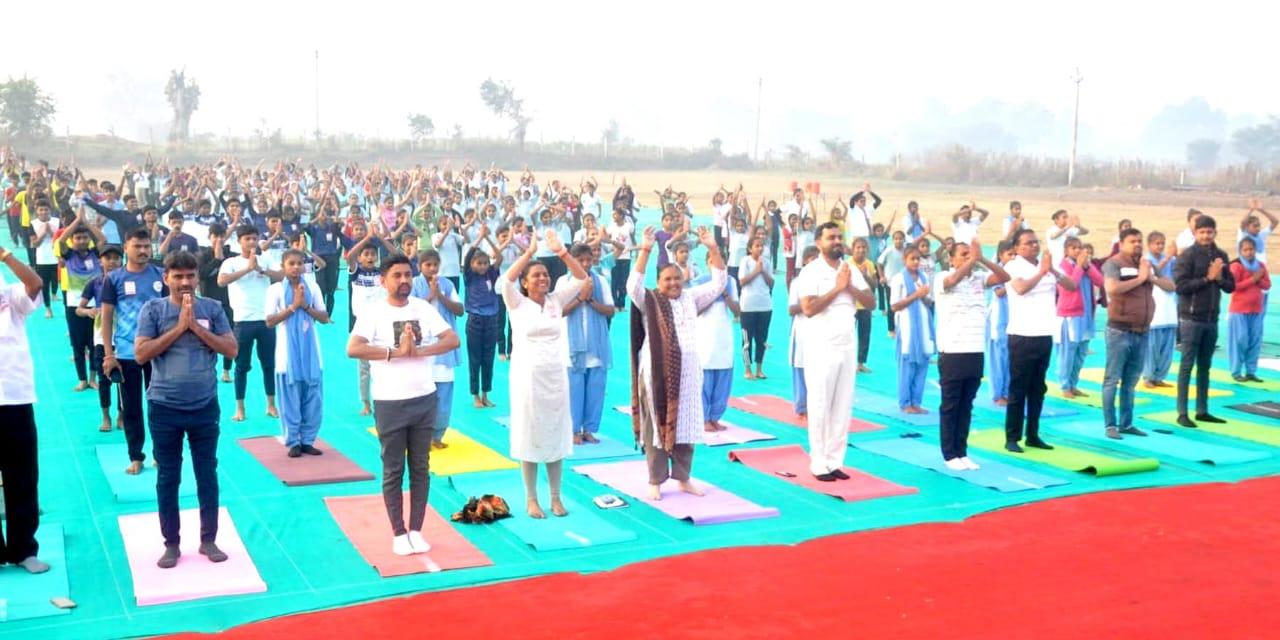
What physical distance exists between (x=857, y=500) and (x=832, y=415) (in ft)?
2.18

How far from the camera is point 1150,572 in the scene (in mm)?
6352

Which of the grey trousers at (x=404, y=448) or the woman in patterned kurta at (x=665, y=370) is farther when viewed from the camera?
the woman in patterned kurta at (x=665, y=370)

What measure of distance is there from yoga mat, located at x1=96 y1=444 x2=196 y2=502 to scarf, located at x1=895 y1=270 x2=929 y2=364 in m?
5.69

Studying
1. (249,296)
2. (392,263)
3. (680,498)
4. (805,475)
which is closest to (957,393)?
(805,475)

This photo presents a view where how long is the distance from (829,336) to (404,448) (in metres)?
2.97

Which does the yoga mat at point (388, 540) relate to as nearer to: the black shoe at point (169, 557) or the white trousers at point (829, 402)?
the black shoe at point (169, 557)

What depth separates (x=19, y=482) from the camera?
250 inches

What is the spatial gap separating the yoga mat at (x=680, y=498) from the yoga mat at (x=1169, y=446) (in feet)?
11.3

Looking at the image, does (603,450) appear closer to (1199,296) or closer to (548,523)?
(548,523)

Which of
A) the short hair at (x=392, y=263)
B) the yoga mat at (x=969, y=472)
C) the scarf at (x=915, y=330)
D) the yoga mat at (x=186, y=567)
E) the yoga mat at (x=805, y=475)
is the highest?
the short hair at (x=392, y=263)

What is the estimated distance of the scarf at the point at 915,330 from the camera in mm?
10562

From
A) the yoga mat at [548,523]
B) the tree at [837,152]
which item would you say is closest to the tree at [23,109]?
the tree at [837,152]

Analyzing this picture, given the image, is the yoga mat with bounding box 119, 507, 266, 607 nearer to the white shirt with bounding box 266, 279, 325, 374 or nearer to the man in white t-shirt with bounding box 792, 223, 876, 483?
the white shirt with bounding box 266, 279, 325, 374

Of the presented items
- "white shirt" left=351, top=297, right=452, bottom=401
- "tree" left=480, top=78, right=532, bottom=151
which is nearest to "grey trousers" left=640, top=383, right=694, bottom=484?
"white shirt" left=351, top=297, right=452, bottom=401
